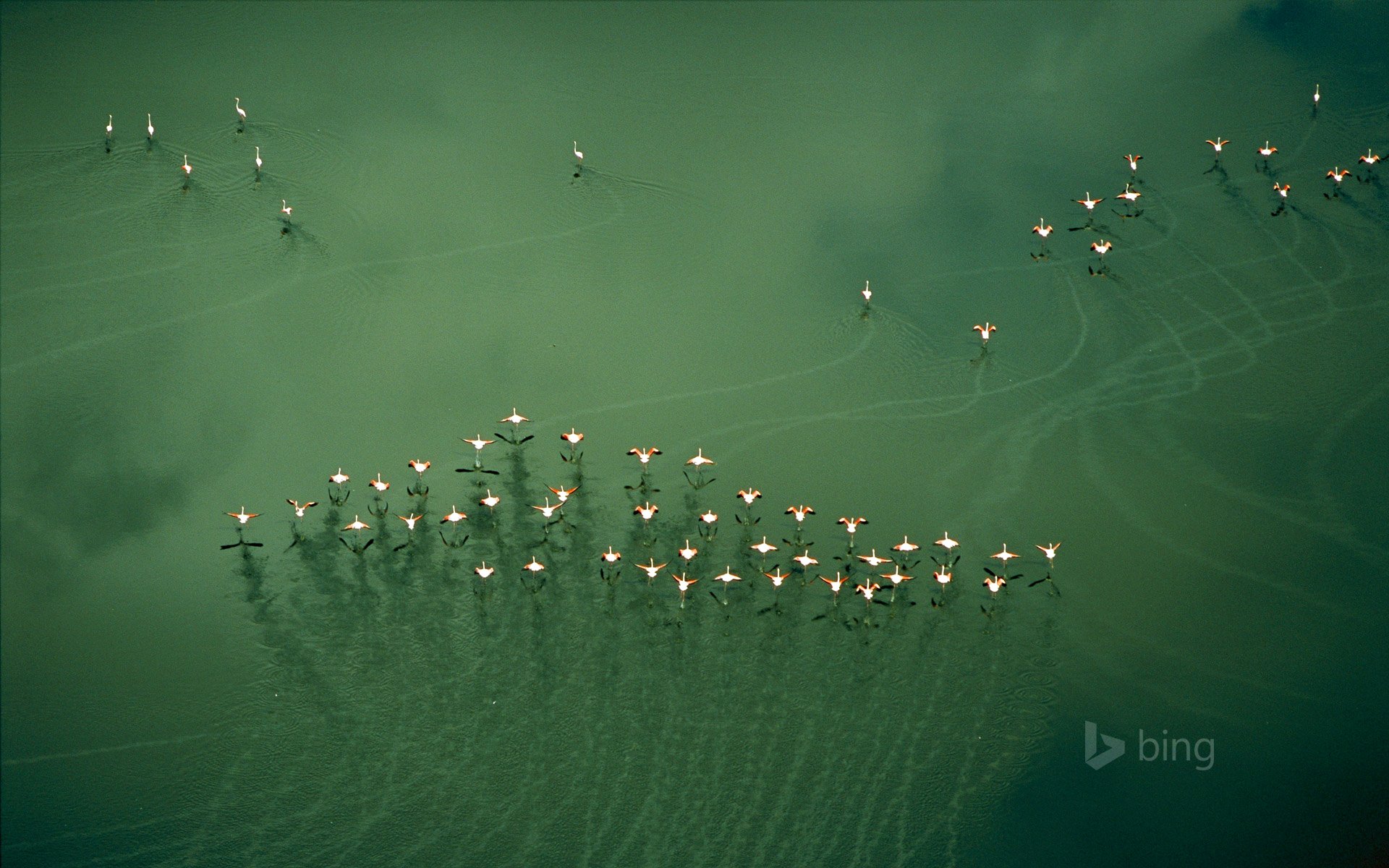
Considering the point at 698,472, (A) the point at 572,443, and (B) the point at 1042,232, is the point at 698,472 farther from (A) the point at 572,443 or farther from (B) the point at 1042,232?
(B) the point at 1042,232

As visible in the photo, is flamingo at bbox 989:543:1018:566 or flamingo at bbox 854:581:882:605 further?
flamingo at bbox 989:543:1018:566

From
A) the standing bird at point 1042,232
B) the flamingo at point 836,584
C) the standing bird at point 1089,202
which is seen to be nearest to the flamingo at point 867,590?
the flamingo at point 836,584

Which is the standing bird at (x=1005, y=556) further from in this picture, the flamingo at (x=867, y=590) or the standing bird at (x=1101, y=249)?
the standing bird at (x=1101, y=249)

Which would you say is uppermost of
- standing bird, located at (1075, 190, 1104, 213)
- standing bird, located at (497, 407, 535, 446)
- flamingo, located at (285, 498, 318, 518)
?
standing bird, located at (1075, 190, 1104, 213)

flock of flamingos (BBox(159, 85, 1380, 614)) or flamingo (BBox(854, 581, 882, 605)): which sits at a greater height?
flock of flamingos (BBox(159, 85, 1380, 614))

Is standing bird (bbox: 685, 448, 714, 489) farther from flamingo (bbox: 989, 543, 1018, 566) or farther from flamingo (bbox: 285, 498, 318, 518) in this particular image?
flamingo (bbox: 285, 498, 318, 518)

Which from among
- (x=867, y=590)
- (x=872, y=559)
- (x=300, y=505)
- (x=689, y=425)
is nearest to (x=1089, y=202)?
(x=689, y=425)

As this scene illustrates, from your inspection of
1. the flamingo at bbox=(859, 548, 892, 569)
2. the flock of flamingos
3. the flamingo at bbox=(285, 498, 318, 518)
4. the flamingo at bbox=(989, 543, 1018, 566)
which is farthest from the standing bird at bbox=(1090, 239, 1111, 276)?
the flamingo at bbox=(285, 498, 318, 518)

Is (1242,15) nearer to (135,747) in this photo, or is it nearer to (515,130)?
(515,130)
